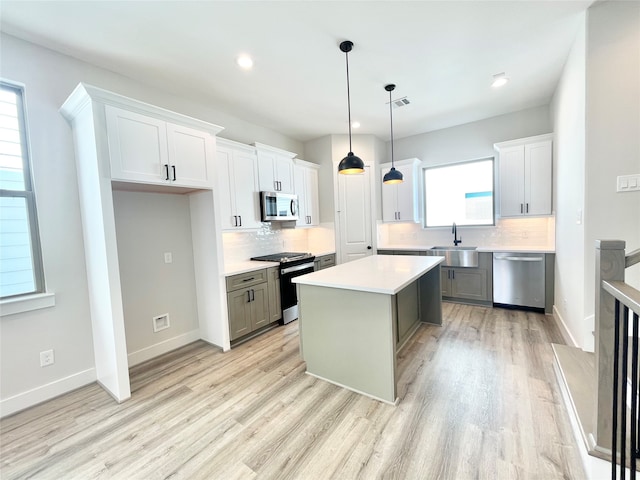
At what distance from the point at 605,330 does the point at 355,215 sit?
386 cm

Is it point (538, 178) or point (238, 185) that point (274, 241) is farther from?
point (538, 178)

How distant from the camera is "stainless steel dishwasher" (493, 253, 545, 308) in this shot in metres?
3.76

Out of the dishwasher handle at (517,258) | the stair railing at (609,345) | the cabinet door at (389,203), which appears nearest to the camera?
the stair railing at (609,345)

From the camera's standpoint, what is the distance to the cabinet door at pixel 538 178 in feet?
12.3

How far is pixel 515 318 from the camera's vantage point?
366cm

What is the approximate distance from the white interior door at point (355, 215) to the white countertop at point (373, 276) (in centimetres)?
174

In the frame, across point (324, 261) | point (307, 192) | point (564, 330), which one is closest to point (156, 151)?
point (307, 192)

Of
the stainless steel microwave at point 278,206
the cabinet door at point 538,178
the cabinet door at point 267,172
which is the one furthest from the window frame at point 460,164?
the cabinet door at point 267,172

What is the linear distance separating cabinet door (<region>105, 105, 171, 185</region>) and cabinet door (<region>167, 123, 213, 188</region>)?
7 centimetres

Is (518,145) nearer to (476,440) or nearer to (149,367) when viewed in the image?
(476,440)

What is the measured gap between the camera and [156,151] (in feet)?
8.24

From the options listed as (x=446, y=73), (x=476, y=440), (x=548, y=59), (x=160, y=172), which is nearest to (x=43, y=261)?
(x=160, y=172)

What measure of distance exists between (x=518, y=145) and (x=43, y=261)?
578cm

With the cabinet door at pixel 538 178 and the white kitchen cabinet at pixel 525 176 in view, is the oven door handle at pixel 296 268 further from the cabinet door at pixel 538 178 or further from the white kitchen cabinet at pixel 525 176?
Result: the cabinet door at pixel 538 178
